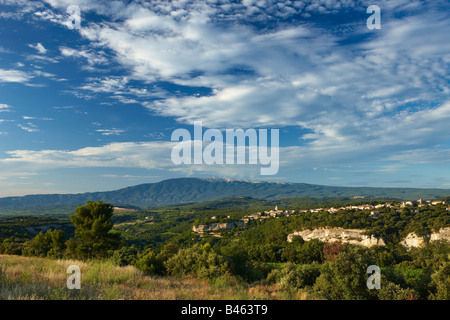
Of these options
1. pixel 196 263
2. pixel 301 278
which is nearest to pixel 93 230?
pixel 196 263

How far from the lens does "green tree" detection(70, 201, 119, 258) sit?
24297 millimetres

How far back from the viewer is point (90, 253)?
Answer: 971 inches

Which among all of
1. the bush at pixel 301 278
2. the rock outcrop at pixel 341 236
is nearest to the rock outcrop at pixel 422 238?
the rock outcrop at pixel 341 236

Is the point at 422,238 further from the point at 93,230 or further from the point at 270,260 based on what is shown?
the point at 93,230

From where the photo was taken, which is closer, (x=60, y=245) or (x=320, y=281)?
(x=320, y=281)

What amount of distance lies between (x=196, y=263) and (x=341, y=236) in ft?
268

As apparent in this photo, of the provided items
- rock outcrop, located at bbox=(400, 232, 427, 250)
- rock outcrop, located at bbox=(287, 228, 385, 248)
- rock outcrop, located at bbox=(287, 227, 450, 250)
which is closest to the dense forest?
rock outcrop, located at bbox=(400, 232, 427, 250)

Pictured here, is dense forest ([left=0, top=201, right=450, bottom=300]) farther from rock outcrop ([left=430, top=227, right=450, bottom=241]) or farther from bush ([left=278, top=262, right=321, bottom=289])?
rock outcrop ([left=430, top=227, right=450, bottom=241])

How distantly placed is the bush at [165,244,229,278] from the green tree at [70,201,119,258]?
A: 12761 millimetres

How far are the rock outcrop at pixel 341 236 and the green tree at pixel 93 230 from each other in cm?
7340
